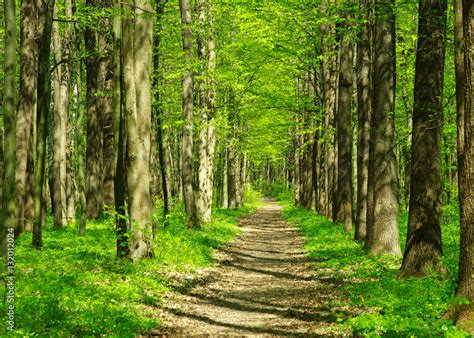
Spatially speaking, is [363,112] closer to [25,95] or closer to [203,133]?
[203,133]

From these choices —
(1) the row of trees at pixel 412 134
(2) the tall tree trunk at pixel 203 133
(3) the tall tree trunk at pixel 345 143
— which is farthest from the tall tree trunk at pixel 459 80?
(2) the tall tree trunk at pixel 203 133

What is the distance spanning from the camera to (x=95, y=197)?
21750 millimetres

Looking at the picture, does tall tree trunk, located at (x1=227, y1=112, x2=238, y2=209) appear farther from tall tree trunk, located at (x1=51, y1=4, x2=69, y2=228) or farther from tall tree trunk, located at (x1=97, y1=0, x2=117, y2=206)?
tall tree trunk, located at (x1=51, y1=4, x2=69, y2=228)

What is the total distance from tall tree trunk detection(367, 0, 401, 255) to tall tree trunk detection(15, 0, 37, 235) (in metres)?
10.4

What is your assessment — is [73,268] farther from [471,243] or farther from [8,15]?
[471,243]

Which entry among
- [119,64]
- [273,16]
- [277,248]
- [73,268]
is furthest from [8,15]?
[273,16]

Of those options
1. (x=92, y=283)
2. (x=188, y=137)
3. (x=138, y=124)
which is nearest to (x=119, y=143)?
(x=138, y=124)

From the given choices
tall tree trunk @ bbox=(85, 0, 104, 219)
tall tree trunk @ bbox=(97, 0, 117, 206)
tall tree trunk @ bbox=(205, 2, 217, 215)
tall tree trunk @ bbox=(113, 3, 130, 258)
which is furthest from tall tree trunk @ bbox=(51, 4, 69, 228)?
tall tree trunk @ bbox=(205, 2, 217, 215)

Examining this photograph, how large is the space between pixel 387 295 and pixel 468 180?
3.03 m

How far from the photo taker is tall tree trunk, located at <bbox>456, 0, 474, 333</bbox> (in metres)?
6.34

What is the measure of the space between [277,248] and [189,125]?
19.6ft

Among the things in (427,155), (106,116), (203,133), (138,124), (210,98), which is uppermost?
(210,98)

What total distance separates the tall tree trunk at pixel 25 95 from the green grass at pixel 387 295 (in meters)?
9.46

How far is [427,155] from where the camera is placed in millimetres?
9680
